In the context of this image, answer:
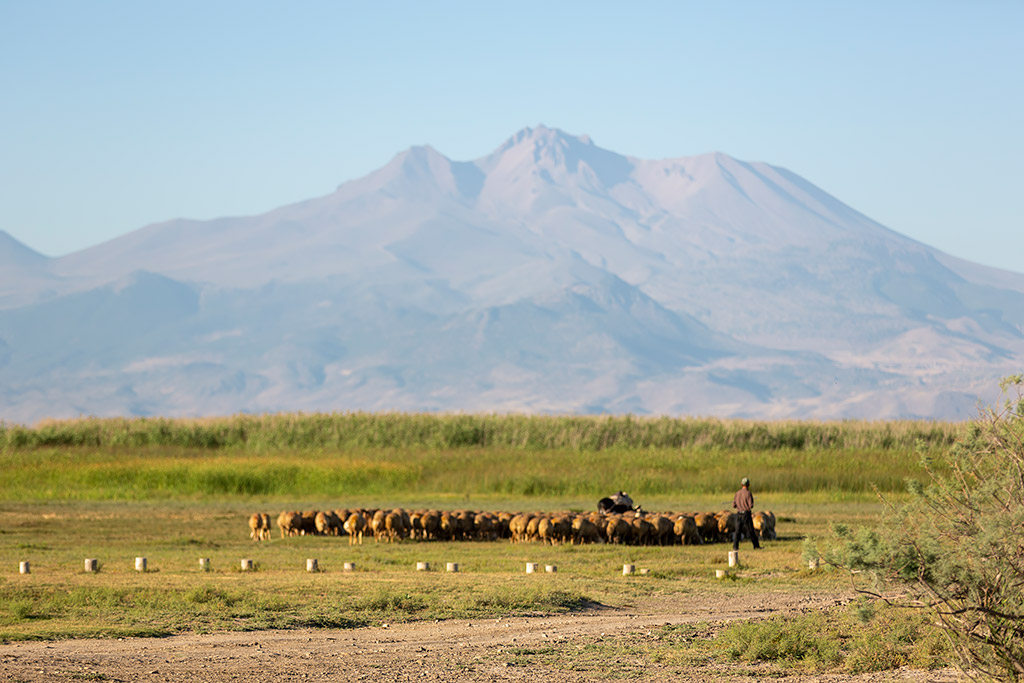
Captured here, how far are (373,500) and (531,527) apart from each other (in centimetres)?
1248

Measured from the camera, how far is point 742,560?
24500mm

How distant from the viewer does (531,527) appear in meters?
28.1

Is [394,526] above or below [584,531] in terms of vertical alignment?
above

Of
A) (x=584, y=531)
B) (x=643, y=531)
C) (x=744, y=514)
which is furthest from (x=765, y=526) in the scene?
(x=584, y=531)

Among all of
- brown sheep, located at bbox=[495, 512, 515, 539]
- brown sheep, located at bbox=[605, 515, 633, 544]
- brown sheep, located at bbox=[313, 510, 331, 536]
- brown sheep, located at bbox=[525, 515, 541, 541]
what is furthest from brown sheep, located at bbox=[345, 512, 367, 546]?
brown sheep, located at bbox=[605, 515, 633, 544]

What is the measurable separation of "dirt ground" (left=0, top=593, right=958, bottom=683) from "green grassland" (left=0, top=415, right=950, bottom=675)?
735 millimetres

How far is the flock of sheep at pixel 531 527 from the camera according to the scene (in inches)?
1085

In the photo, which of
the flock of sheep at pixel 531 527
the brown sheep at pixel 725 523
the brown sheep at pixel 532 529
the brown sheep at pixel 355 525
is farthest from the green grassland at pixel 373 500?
the brown sheep at pixel 725 523

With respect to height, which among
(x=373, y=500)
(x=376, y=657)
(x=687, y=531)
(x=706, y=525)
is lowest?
(x=376, y=657)

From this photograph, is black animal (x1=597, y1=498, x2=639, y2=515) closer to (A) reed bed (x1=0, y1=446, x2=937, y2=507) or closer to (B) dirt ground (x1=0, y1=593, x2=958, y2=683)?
(A) reed bed (x1=0, y1=446, x2=937, y2=507)

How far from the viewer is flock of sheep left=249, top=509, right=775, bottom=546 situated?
90.4ft

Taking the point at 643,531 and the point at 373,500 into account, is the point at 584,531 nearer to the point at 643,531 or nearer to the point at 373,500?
the point at 643,531

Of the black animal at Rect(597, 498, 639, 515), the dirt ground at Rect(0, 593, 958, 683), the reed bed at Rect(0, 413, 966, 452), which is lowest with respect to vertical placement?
the dirt ground at Rect(0, 593, 958, 683)

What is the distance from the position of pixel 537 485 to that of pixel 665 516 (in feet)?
47.0
